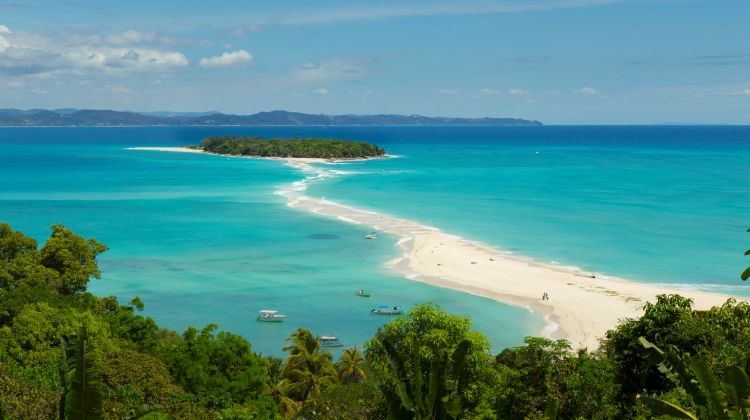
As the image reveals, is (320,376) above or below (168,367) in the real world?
below

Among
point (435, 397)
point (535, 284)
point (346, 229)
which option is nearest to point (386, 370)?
point (435, 397)

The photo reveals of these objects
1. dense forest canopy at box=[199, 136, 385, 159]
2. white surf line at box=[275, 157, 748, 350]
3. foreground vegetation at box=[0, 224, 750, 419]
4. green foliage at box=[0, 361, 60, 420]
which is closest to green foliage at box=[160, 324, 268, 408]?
foreground vegetation at box=[0, 224, 750, 419]

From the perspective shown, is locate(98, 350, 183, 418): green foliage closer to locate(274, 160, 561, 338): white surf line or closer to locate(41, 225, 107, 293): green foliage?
locate(41, 225, 107, 293): green foliage

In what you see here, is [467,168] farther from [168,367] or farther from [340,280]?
[168,367]

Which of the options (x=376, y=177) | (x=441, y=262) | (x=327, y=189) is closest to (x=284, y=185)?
(x=327, y=189)

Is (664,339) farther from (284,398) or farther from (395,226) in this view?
(395,226)

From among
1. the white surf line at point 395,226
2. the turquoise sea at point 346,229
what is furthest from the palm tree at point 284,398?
the white surf line at point 395,226
